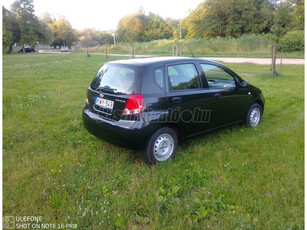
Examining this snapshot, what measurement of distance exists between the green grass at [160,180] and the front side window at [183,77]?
3.63 feet

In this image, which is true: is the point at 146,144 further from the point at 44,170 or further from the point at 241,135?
the point at 241,135

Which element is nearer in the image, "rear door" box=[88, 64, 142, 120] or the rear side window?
"rear door" box=[88, 64, 142, 120]

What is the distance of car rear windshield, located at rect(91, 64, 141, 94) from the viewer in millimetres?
3414

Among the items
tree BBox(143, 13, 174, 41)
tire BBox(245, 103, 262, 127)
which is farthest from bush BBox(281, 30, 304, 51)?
tree BBox(143, 13, 174, 41)

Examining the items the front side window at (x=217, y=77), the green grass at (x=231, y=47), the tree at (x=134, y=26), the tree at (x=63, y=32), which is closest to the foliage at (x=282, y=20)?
the front side window at (x=217, y=77)

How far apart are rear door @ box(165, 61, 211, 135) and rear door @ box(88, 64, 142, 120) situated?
1.81ft

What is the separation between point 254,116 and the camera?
521 centimetres

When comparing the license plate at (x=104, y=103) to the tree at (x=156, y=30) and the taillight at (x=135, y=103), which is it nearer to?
the taillight at (x=135, y=103)

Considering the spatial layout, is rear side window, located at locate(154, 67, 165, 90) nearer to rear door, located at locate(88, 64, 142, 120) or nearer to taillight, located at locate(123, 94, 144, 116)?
rear door, located at locate(88, 64, 142, 120)

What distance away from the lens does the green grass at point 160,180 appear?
2539 mm

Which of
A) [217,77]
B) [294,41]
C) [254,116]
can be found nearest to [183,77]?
[217,77]

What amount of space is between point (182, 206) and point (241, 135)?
2.49 m

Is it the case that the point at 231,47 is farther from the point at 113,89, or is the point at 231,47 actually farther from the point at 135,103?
the point at 135,103

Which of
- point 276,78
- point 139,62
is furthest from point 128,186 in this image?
point 276,78
